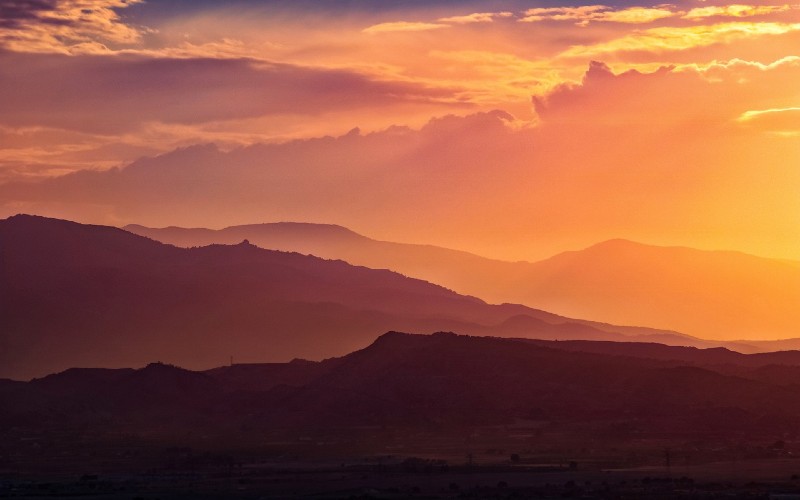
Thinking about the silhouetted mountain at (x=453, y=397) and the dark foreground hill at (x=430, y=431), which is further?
the silhouetted mountain at (x=453, y=397)

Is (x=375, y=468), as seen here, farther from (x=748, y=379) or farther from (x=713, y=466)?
(x=748, y=379)

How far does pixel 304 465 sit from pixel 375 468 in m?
8.17

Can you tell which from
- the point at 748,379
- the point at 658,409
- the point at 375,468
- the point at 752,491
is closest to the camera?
the point at 752,491

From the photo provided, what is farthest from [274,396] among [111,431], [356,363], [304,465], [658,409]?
[304,465]

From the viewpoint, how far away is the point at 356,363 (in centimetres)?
19325

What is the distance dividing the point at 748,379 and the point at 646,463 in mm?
58564

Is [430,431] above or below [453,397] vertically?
below

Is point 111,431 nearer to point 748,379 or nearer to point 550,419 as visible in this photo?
point 550,419

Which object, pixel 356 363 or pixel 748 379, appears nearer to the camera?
pixel 748 379

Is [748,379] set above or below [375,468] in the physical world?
above

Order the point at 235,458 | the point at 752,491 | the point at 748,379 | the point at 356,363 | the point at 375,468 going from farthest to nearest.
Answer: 1. the point at 356,363
2. the point at 748,379
3. the point at 235,458
4. the point at 375,468
5. the point at 752,491

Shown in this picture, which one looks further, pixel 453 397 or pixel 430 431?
pixel 453 397

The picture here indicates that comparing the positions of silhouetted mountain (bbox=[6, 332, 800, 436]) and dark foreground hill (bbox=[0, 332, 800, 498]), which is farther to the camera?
silhouetted mountain (bbox=[6, 332, 800, 436])

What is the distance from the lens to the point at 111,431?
174625 mm
